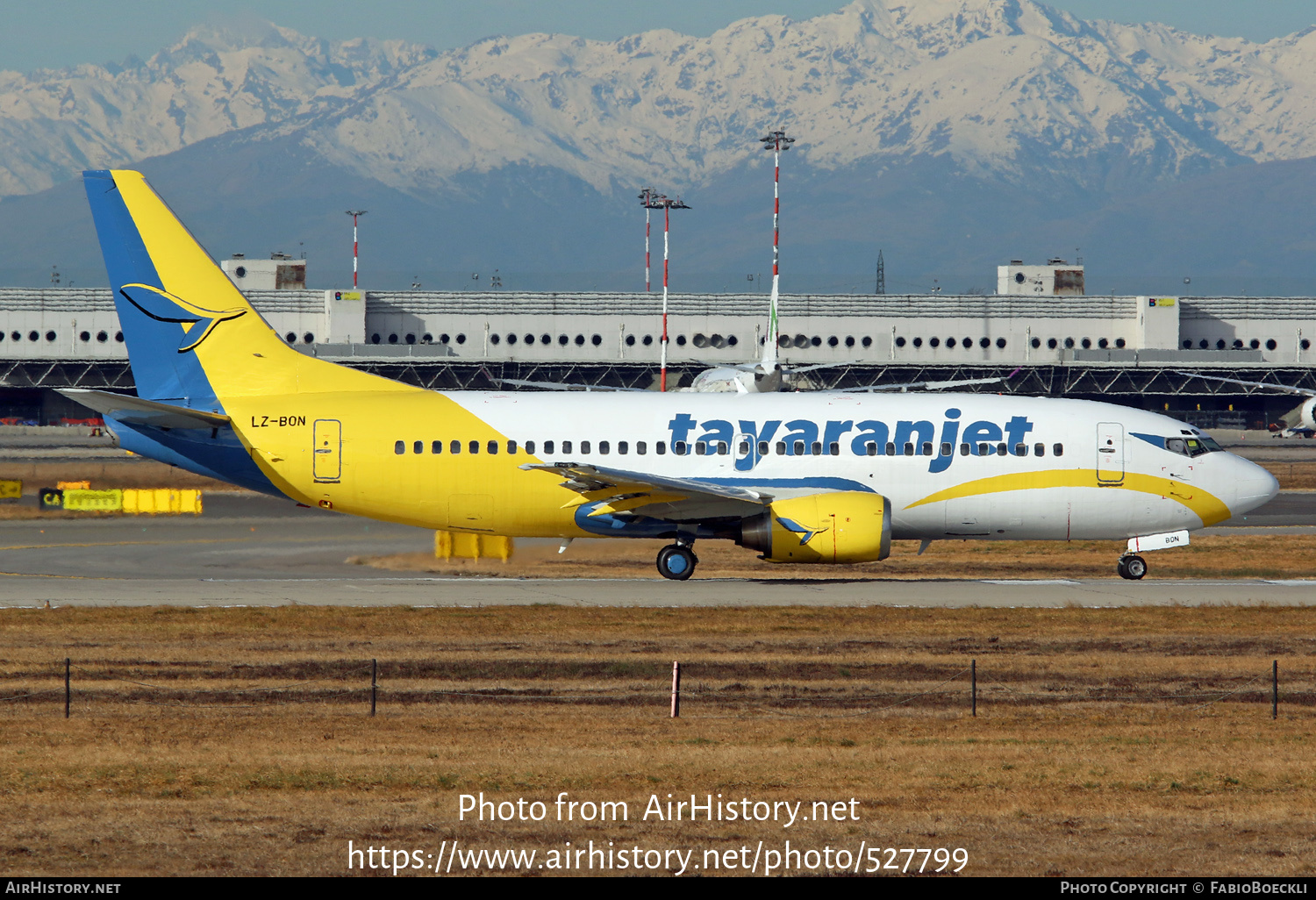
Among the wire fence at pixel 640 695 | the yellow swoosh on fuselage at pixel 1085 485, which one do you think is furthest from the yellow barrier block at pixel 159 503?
the wire fence at pixel 640 695

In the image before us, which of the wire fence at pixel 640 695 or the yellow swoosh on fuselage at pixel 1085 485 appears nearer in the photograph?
the wire fence at pixel 640 695

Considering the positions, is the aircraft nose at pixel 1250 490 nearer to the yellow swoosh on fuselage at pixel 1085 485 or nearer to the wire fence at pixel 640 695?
the yellow swoosh on fuselage at pixel 1085 485

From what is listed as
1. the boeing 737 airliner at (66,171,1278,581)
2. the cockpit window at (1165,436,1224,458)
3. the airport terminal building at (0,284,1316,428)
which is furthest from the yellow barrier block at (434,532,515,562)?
the airport terminal building at (0,284,1316,428)

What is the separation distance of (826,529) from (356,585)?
11.6 meters

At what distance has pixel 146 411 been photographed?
34906 millimetres

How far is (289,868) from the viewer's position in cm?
1445

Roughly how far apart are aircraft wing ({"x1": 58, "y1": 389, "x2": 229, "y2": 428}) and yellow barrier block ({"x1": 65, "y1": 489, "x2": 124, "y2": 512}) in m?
21.6

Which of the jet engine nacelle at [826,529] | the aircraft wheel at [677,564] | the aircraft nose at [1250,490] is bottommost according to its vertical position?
the aircraft wheel at [677,564]

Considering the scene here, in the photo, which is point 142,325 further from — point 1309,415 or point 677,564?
point 1309,415

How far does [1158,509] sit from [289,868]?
93.2 feet

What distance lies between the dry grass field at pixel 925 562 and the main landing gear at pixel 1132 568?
200 centimetres

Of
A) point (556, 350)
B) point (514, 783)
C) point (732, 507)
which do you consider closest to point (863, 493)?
point (732, 507)

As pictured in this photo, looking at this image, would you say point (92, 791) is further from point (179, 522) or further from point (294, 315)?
point (294, 315)

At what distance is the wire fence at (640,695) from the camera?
2244 cm
